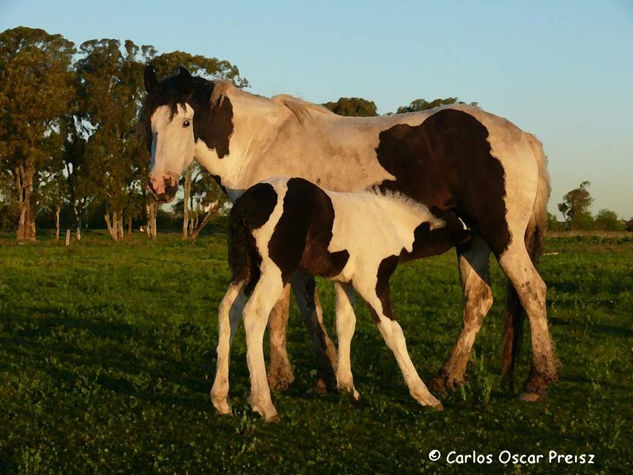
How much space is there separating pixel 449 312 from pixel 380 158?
730 cm

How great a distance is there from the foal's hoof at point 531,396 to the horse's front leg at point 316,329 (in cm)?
174

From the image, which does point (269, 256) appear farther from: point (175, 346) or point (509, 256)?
point (175, 346)

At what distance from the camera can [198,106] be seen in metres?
7.74

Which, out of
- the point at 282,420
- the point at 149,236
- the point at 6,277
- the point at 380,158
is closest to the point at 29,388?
the point at 282,420

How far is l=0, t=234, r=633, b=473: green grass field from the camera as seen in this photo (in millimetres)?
5414

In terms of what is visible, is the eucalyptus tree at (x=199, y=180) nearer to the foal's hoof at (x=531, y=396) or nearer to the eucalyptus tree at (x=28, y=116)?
the eucalyptus tree at (x=28, y=116)

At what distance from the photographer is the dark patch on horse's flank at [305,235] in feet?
20.8

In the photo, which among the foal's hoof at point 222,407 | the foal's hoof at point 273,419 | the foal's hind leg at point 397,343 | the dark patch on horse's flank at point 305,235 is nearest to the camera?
the foal's hoof at point 273,419

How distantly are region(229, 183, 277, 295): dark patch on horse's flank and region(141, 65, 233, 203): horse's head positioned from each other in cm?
122

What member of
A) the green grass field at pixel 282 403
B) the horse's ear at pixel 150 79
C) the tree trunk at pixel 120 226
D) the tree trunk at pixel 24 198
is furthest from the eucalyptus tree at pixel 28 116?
the horse's ear at pixel 150 79

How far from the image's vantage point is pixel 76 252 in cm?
3528

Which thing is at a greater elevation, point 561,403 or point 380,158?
point 380,158

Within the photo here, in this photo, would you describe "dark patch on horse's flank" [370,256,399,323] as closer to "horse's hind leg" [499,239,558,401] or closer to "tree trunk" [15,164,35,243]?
"horse's hind leg" [499,239,558,401]

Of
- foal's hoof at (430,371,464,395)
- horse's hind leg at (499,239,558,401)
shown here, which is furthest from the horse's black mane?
foal's hoof at (430,371,464,395)
